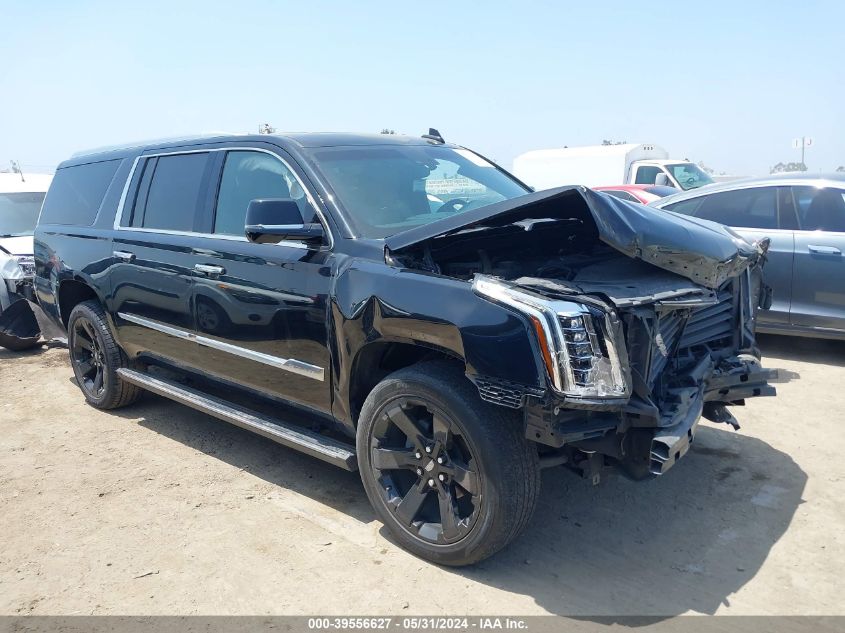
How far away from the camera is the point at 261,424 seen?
4215mm

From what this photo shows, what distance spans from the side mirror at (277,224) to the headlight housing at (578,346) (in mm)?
1255

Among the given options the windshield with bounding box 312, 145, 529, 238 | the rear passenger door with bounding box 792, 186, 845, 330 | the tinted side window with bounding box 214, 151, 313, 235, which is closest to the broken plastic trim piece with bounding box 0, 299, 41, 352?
the tinted side window with bounding box 214, 151, 313, 235

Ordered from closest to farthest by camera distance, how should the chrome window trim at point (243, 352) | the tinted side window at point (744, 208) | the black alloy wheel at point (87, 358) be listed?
1. the chrome window trim at point (243, 352)
2. the black alloy wheel at point (87, 358)
3. the tinted side window at point (744, 208)

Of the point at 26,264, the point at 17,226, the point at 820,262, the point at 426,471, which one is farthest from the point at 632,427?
the point at 17,226

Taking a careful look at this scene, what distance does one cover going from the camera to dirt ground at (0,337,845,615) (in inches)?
126

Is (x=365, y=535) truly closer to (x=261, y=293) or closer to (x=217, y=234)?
(x=261, y=293)

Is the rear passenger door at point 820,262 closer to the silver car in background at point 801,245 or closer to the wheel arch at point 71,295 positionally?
the silver car in background at point 801,245

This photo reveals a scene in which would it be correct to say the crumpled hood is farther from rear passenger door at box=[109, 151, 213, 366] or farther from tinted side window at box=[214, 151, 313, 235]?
rear passenger door at box=[109, 151, 213, 366]

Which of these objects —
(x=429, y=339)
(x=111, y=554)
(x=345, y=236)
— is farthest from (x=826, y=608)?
(x=111, y=554)

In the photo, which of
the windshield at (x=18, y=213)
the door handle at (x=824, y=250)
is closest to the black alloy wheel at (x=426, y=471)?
the door handle at (x=824, y=250)

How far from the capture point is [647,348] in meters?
3.11

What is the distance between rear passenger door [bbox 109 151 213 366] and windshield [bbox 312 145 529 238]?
1.03 meters

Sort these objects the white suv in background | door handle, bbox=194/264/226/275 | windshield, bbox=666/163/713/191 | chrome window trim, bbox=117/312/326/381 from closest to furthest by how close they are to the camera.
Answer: chrome window trim, bbox=117/312/326/381 → door handle, bbox=194/264/226/275 → the white suv in background → windshield, bbox=666/163/713/191

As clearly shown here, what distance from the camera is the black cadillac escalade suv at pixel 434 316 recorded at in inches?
119
